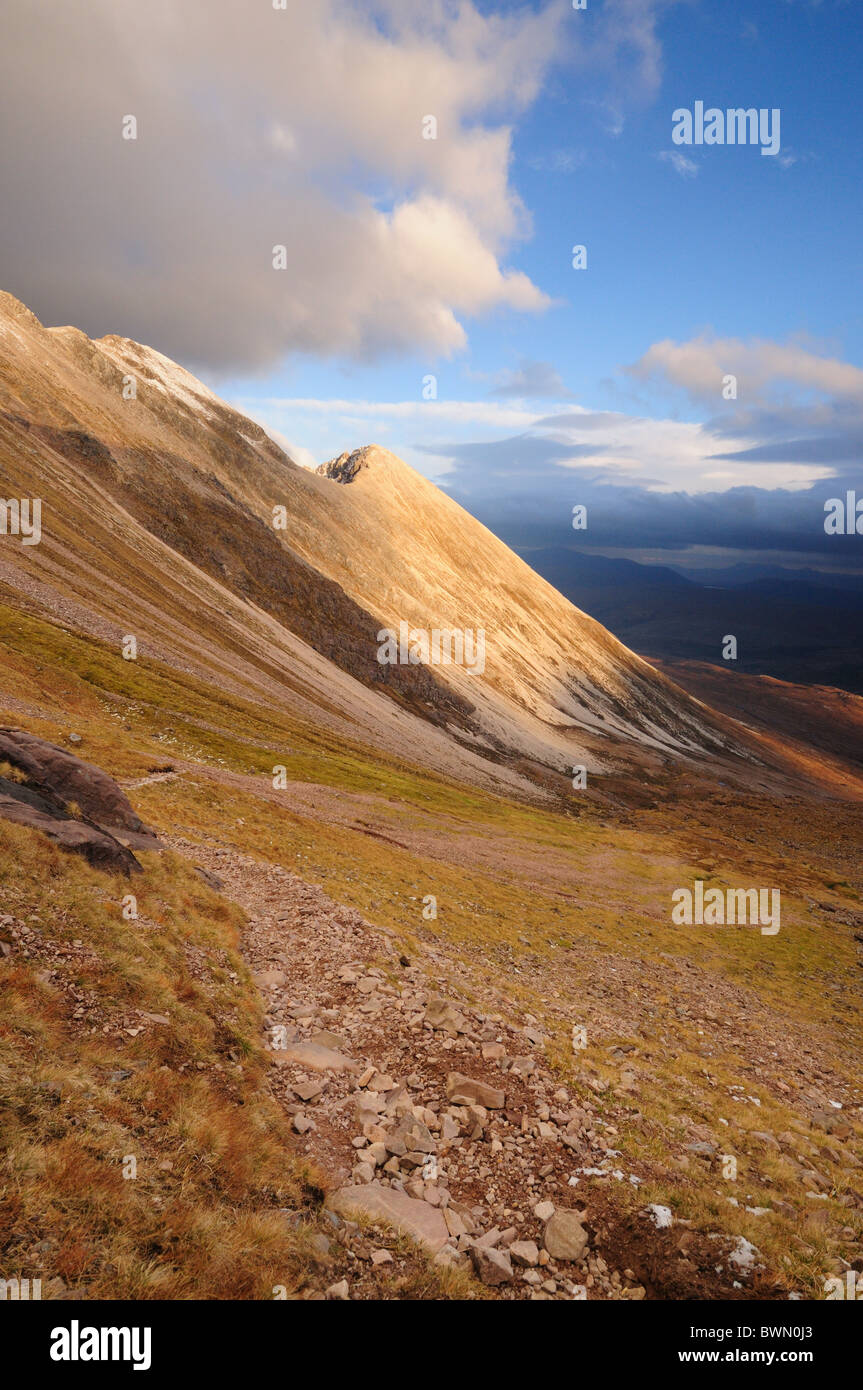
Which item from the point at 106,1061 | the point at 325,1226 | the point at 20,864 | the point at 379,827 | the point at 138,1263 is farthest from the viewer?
the point at 379,827

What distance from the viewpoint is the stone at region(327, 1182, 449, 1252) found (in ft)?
32.2

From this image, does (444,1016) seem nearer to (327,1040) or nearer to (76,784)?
(327,1040)

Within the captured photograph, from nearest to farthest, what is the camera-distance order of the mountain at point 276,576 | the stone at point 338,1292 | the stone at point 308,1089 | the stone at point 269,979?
1. the stone at point 338,1292
2. the stone at point 308,1089
3. the stone at point 269,979
4. the mountain at point 276,576

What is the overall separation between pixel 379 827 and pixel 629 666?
167 metres

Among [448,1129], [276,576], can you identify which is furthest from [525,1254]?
[276,576]

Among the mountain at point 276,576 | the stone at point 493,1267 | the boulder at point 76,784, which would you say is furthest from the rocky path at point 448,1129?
the mountain at point 276,576

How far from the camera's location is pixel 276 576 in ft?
404

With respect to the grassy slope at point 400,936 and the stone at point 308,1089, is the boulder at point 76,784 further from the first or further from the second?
the stone at point 308,1089

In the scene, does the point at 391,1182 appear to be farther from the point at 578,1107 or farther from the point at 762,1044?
the point at 762,1044

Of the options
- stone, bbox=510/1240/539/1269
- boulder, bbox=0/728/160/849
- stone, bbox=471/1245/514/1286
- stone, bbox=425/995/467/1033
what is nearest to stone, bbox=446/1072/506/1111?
stone, bbox=425/995/467/1033

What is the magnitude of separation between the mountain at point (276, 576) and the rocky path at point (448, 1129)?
65.3 meters

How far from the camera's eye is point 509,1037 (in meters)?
→ 16.6

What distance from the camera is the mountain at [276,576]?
87062mm
